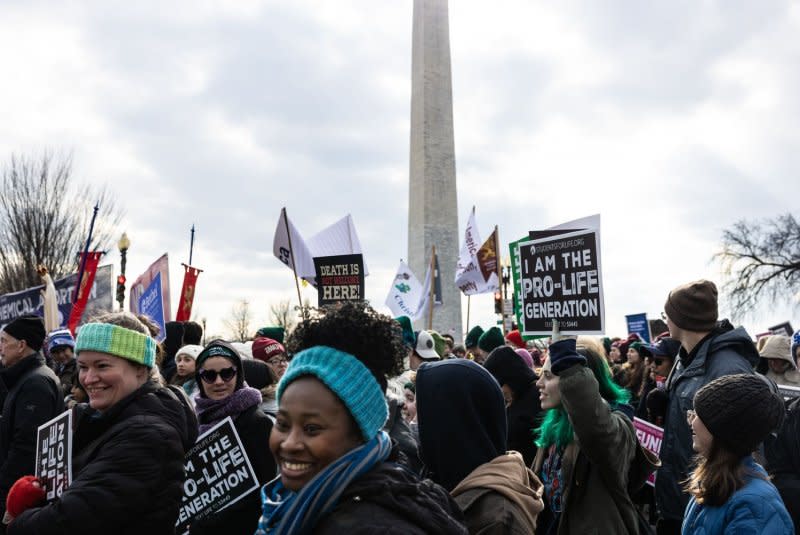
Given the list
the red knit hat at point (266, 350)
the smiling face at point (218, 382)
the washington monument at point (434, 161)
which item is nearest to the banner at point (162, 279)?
the red knit hat at point (266, 350)

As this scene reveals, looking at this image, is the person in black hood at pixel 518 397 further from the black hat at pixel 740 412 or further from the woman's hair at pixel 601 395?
the black hat at pixel 740 412

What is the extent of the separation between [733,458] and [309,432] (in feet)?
5.84

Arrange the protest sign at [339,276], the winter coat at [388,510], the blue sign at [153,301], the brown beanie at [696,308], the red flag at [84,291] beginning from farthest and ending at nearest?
the red flag at [84,291] → the protest sign at [339,276] → the blue sign at [153,301] → the brown beanie at [696,308] → the winter coat at [388,510]

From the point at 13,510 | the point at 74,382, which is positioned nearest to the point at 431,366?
the point at 13,510

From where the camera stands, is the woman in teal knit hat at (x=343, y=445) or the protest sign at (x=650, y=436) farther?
the protest sign at (x=650, y=436)

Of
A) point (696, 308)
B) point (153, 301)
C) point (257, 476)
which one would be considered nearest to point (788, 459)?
Answer: point (696, 308)

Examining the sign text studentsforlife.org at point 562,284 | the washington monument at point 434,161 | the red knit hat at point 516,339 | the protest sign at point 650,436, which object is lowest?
the protest sign at point 650,436

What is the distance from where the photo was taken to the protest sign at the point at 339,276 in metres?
9.93

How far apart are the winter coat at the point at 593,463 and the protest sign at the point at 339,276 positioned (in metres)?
6.83

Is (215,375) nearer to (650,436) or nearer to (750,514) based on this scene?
(750,514)

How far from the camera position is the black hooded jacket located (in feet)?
7.47

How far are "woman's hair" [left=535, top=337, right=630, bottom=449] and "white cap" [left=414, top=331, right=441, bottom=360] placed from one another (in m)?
2.07

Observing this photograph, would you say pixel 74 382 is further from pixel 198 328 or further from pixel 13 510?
pixel 13 510

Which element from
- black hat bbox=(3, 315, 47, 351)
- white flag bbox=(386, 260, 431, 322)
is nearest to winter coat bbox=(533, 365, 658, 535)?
black hat bbox=(3, 315, 47, 351)
